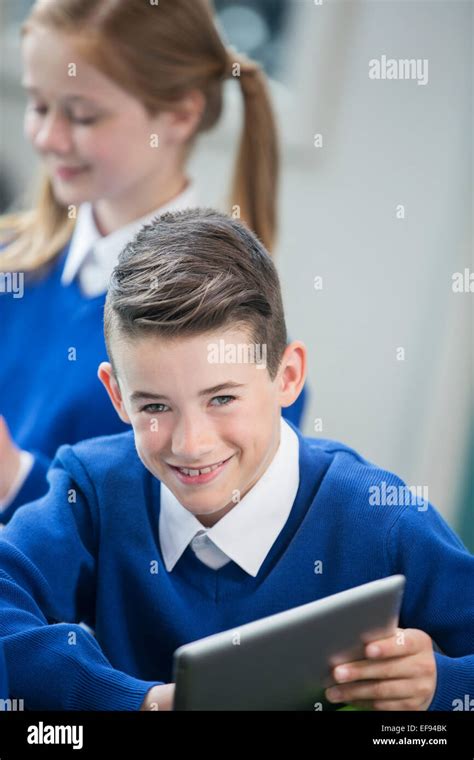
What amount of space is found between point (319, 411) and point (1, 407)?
0.44m

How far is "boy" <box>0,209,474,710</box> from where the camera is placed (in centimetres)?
89

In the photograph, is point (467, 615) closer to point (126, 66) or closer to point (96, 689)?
point (96, 689)

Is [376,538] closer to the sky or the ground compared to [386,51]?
closer to the ground

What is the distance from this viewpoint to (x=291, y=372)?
0.99m

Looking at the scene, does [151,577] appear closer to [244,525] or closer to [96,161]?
[244,525]

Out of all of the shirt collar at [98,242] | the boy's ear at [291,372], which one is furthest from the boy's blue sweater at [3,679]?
the shirt collar at [98,242]

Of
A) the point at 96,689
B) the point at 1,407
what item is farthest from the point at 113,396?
the point at 1,407

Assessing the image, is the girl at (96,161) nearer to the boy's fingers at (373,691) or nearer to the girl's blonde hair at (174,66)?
the girl's blonde hair at (174,66)

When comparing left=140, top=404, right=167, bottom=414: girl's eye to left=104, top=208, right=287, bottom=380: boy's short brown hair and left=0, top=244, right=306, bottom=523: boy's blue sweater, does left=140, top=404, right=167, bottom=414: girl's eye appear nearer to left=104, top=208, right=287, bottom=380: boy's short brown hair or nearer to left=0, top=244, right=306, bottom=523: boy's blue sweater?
left=104, top=208, right=287, bottom=380: boy's short brown hair

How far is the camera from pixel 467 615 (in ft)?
3.03

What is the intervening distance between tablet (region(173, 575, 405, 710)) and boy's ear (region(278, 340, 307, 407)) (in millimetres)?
225

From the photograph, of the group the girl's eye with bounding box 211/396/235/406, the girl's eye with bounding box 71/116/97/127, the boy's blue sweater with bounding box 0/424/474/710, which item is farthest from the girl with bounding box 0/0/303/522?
the girl's eye with bounding box 211/396/235/406

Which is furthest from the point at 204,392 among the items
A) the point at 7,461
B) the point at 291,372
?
the point at 7,461

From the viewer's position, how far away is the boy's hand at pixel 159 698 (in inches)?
33.6
